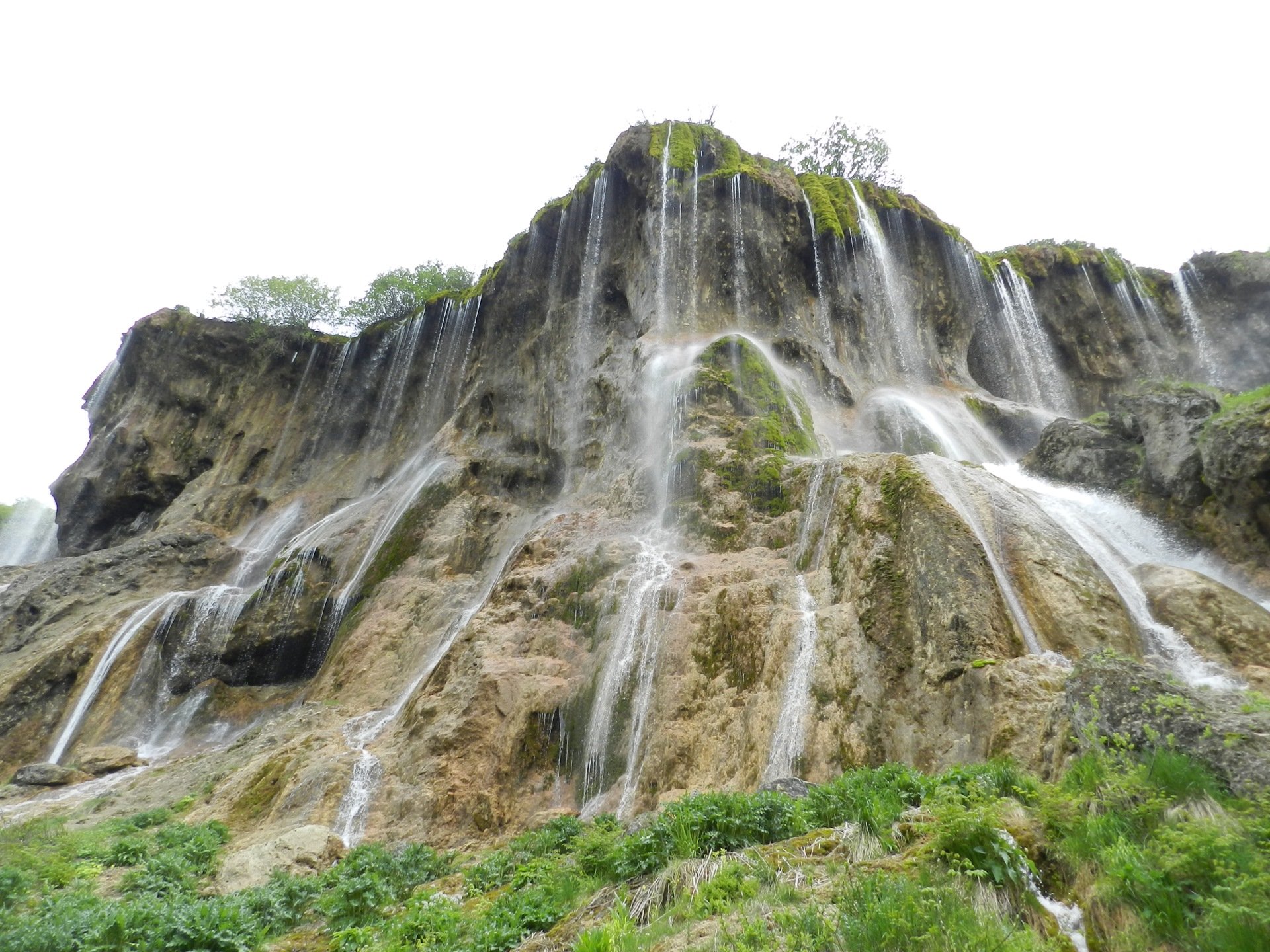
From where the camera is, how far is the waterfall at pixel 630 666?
11.1 m

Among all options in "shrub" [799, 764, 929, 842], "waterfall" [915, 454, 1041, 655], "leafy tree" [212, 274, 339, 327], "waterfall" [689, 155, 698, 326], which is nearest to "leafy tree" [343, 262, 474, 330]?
"leafy tree" [212, 274, 339, 327]

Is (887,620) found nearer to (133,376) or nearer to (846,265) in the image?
(846,265)

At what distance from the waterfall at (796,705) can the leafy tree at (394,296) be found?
1384 inches

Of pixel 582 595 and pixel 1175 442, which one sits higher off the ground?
pixel 1175 442

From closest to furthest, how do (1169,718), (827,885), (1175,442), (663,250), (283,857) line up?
1. (827,885)
2. (1169,718)
3. (283,857)
4. (1175,442)
5. (663,250)

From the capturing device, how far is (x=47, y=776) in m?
15.3

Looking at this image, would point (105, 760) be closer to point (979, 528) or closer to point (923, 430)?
point (979, 528)

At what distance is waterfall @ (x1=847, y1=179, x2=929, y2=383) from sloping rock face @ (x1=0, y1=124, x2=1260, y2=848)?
132mm

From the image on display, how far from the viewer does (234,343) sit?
38312 mm

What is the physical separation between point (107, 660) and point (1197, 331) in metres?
41.1

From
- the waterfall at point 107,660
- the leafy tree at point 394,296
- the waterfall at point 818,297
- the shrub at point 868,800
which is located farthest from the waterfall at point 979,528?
the leafy tree at point 394,296

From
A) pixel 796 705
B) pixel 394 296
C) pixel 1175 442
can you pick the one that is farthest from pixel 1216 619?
pixel 394 296

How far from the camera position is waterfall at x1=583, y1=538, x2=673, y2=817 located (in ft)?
36.5

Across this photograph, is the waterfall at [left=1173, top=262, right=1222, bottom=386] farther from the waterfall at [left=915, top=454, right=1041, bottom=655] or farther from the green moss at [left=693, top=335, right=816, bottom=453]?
the waterfall at [left=915, top=454, right=1041, bottom=655]
